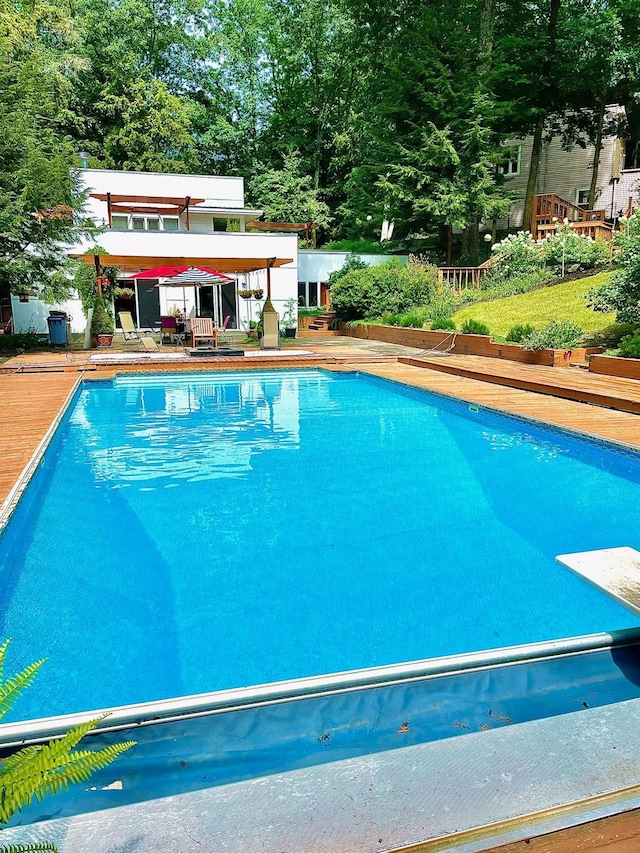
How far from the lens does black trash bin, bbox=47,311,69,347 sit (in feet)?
55.1

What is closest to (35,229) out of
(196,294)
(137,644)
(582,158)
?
(196,294)

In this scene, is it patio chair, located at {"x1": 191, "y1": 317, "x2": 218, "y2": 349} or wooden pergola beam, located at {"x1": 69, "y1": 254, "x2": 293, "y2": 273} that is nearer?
wooden pergola beam, located at {"x1": 69, "y1": 254, "x2": 293, "y2": 273}

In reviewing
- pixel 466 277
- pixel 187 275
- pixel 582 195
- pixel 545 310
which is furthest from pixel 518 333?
pixel 582 195

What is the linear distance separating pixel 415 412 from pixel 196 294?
1518 centimetres

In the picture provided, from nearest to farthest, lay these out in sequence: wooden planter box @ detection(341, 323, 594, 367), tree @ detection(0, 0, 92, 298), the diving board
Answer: the diving board, wooden planter box @ detection(341, 323, 594, 367), tree @ detection(0, 0, 92, 298)

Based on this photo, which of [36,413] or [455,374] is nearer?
[36,413]

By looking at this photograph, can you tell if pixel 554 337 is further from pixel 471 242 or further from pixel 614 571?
pixel 471 242

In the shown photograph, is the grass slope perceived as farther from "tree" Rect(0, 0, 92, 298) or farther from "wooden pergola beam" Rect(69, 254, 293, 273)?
"tree" Rect(0, 0, 92, 298)

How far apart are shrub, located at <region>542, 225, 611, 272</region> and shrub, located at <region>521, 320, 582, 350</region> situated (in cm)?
446

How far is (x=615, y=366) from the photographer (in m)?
10.1

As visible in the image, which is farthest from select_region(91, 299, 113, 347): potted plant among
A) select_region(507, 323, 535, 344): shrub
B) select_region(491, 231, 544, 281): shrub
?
select_region(491, 231, 544, 281): shrub

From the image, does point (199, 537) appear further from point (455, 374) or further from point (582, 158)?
point (582, 158)

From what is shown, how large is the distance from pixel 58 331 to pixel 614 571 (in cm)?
1649

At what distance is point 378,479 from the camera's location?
20.4 feet
